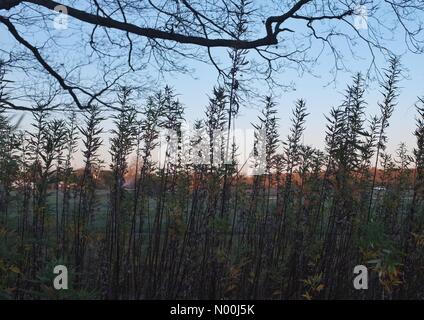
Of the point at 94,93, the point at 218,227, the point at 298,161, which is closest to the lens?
the point at 218,227

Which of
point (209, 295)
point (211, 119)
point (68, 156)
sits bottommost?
point (209, 295)

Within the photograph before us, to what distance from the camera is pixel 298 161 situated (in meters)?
6.48

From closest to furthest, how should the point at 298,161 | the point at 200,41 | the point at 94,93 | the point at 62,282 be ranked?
the point at 62,282, the point at 298,161, the point at 200,41, the point at 94,93

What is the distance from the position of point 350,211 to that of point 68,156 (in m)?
3.34

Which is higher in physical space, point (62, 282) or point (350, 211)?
point (350, 211)

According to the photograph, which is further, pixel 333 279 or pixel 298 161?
pixel 298 161

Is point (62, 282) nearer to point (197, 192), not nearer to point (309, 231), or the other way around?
point (197, 192)

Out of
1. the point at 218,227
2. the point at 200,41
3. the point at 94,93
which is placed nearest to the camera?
the point at 218,227

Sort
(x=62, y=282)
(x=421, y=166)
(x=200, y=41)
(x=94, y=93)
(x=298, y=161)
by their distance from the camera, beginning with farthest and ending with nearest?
(x=94, y=93) < (x=200, y=41) < (x=298, y=161) < (x=421, y=166) < (x=62, y=282)

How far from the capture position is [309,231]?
556cm

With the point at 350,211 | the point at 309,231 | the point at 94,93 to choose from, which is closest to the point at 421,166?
the point at 350,211
